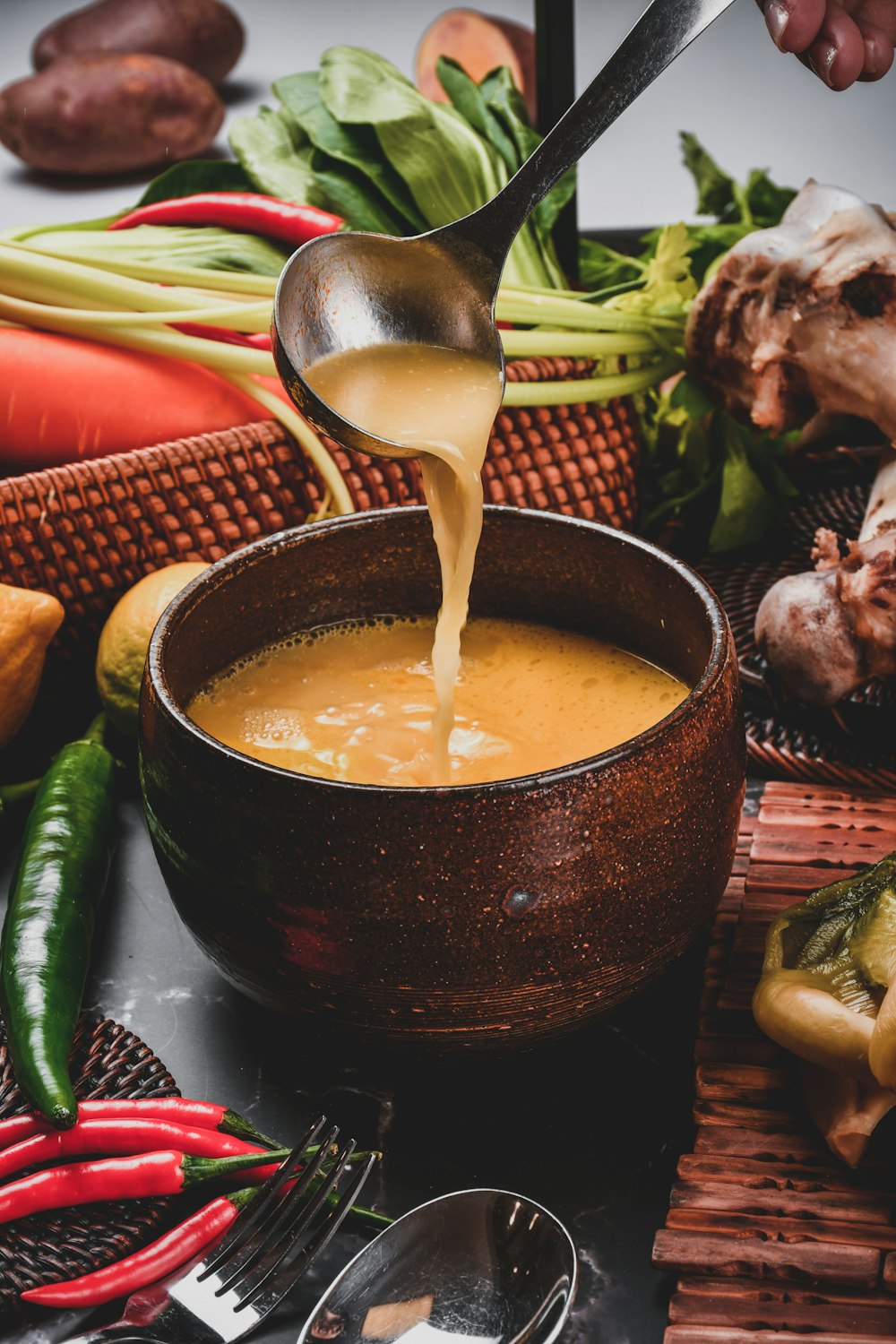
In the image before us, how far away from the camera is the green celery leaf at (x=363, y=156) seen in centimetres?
204

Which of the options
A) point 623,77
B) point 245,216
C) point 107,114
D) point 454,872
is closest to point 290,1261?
point 454,872

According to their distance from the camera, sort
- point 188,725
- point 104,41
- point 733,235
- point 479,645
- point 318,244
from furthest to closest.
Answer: point 104,41 → point 733,235 → point 479,645 → point 318,244 → point 188,725

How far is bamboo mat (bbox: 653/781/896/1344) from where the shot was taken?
92cm

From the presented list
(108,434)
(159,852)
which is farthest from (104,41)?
(159,852)

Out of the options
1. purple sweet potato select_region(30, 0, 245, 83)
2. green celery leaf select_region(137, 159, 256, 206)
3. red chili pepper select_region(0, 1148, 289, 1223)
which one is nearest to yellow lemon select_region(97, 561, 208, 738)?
red chili pepper select_region(0, 1148, 289, 1223)

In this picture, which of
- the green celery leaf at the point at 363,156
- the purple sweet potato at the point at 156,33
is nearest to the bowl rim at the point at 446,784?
the green celery leaf at the point at 363,156

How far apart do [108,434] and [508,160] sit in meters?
0.78

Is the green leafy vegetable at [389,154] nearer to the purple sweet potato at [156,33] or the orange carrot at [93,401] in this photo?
the orange carrot at [93,401]

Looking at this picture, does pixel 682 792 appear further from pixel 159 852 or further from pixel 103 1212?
pixel 103 1212

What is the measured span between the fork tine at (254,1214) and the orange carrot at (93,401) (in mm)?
975

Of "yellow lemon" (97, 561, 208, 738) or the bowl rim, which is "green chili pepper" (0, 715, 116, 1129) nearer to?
"yellow lemon" (97, 561, 208, 738)

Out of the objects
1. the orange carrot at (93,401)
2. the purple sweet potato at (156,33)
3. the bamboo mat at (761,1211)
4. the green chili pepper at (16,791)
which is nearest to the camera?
the bamboo mat at (761,1211)

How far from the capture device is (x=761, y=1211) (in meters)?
0.99

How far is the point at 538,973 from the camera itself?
100cm
